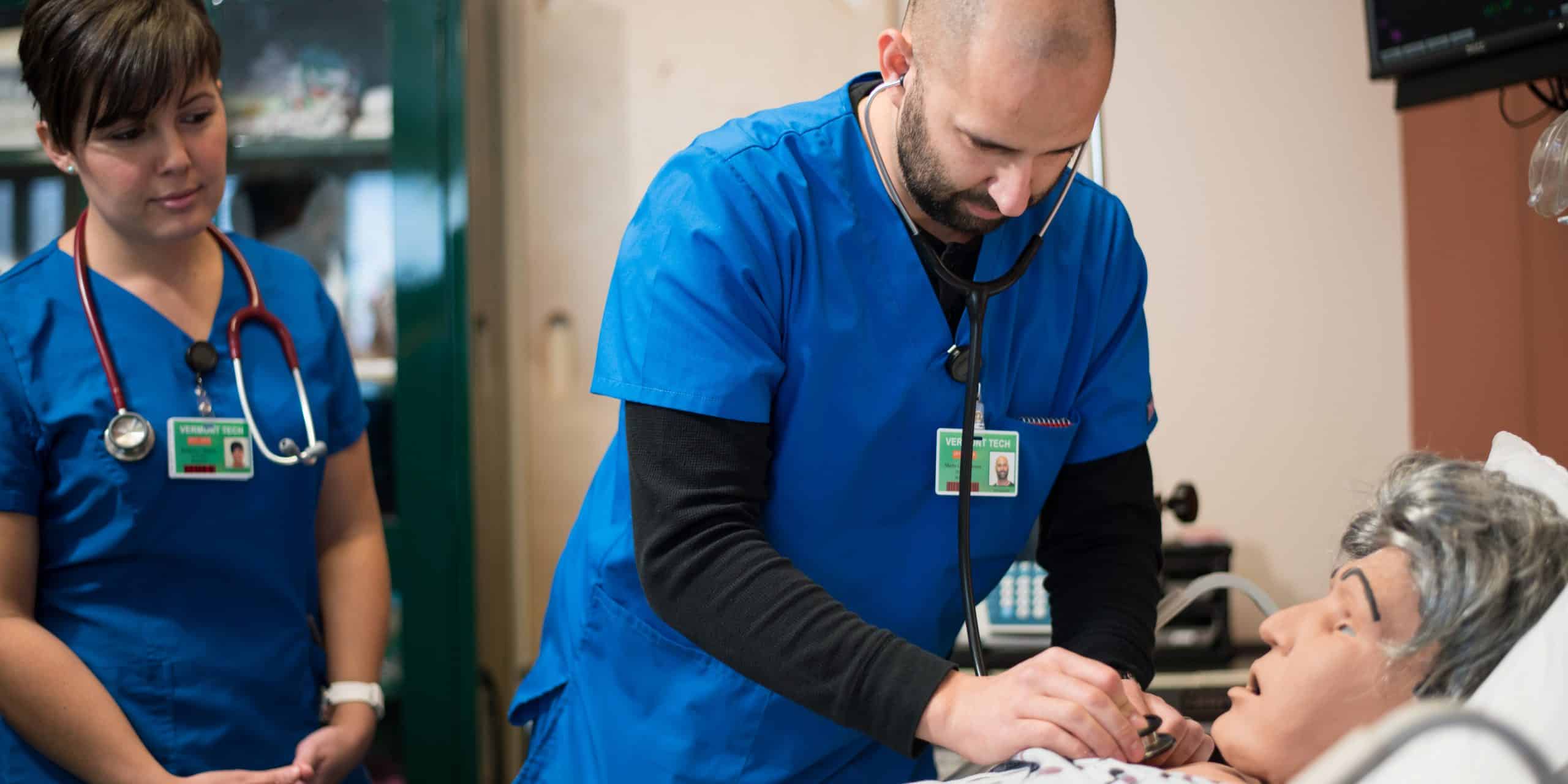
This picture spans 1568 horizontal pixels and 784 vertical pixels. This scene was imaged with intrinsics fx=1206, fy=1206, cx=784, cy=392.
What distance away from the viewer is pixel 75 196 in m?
2.48

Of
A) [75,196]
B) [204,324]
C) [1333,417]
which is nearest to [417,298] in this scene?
[75,196]

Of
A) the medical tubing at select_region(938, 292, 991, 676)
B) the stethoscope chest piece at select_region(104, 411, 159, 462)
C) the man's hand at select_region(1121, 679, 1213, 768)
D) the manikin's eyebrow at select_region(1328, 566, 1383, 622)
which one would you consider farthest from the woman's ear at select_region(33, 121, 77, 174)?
the manikin's eyebrow at select_region(1328, 566, 1383, 622)

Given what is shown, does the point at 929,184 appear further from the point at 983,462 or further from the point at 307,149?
the point at 307,149

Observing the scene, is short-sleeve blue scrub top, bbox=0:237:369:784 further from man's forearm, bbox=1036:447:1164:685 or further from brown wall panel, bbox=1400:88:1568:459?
brown wall panel, bbox=1400:88:1568:459

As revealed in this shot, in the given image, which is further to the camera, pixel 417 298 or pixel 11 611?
pixel 417 298

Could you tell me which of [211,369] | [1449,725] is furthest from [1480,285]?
[211,369]

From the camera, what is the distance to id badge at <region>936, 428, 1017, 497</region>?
1068 mm

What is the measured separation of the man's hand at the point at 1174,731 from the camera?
98cm

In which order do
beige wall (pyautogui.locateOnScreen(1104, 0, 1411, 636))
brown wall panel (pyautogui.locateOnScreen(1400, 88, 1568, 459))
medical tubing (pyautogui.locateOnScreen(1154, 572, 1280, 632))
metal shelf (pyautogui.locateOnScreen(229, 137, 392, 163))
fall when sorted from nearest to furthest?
1. medical tubing (pyautogui.locateOnScreen(1154, 572, 1280, 632))
2. brown wall panel (pyautogui.locateOnScreen(1400, 88, 1568, 459))
3. beige wall (pyautogui.locateOnScreen(1104, 0, 1411, 636))
4. metal shelf (pyautogui.locateOnScreen(229, 137, 392, 163))

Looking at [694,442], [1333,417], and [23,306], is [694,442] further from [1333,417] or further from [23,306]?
[1333,417]

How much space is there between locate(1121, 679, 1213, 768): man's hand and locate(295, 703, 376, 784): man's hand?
843mm

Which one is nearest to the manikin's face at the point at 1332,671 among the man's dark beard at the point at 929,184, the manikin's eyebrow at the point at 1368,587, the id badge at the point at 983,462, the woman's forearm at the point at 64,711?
the manikin's eyebrow at the point at 1368,587

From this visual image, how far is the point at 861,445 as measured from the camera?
3.46 ft

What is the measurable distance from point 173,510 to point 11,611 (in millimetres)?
170
